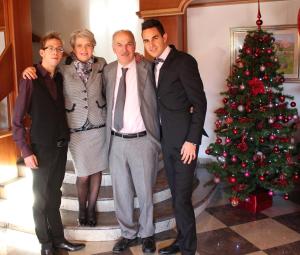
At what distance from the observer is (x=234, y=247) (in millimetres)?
2777

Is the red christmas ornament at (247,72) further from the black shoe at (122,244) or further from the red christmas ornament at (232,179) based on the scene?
the black shoe at (122,244)

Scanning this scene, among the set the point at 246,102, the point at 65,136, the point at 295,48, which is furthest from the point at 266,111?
the point at 65,136

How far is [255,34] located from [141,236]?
2.08m

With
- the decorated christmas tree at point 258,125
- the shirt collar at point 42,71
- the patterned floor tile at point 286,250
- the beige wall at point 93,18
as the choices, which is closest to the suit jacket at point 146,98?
the shirt collar at point 42,71

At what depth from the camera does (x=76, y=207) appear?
321cm

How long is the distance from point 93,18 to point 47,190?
2.96m

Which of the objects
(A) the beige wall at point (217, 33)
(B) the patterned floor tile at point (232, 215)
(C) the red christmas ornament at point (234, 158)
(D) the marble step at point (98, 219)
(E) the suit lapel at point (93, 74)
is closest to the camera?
(E) the suit lapel at point (93, 74)

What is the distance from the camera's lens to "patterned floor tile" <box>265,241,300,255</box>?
268 centimetres

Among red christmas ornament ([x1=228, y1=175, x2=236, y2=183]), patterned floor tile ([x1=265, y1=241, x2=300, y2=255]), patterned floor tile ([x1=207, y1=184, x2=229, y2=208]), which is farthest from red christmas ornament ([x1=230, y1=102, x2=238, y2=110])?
patterned floor tile ([x1=265, y1=241, x2=300, y2=255])

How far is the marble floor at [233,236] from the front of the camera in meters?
2.75

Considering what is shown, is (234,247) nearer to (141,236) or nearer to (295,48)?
(141,236)

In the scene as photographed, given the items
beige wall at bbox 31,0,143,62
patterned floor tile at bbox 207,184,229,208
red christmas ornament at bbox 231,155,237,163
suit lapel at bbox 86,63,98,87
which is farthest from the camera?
beige wall at bbox 31,0,143,62

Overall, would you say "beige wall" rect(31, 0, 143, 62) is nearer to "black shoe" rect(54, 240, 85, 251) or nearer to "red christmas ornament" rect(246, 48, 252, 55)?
"red christmas ornament" rect(246, 48, 252, 55)

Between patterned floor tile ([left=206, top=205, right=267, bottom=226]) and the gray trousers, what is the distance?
90 centimetres
